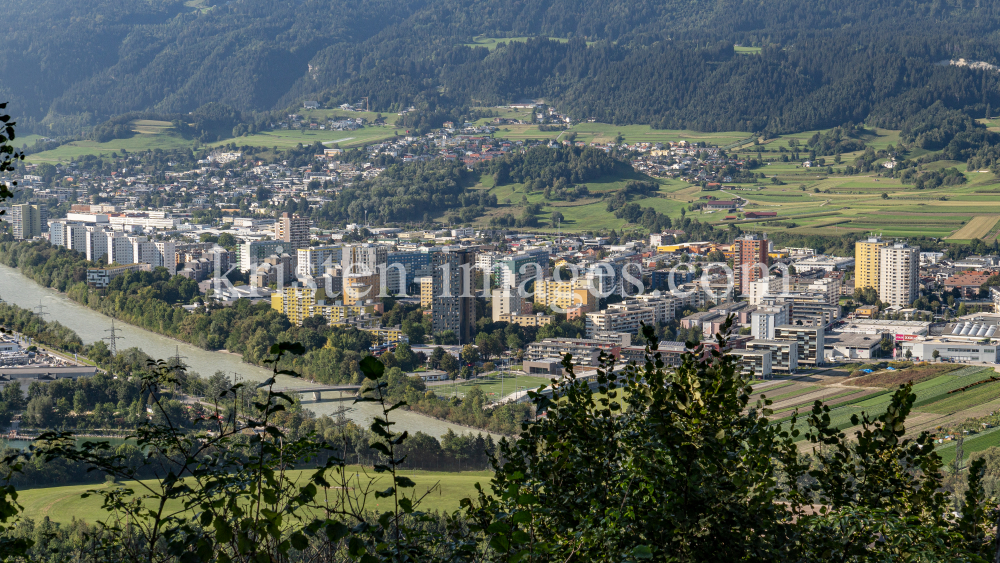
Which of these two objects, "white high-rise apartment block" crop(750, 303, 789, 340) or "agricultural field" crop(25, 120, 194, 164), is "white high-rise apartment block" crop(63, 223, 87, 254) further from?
"white high-rise apartment block" crop(750, 303, 789, 340)

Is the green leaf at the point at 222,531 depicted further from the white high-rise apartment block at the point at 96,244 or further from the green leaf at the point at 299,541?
the white high-rise apartment block at the point at 96,244

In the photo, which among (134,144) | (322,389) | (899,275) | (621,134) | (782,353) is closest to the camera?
(322,389)

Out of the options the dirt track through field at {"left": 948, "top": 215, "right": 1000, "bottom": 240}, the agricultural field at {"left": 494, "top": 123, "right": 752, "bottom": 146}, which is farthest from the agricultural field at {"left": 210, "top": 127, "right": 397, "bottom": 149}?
the dirt track through field at {"left": 948, "top": 215, "right": 1000, "bottom": 240}

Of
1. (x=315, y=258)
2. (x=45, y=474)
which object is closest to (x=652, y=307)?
(x=315, y=258)

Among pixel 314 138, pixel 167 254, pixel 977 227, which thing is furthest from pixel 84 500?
pixel 314 138

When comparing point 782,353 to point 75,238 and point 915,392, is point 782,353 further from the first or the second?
point 75,238

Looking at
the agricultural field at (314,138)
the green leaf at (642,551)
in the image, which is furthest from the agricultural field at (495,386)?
the agricultural field at (314,138)
